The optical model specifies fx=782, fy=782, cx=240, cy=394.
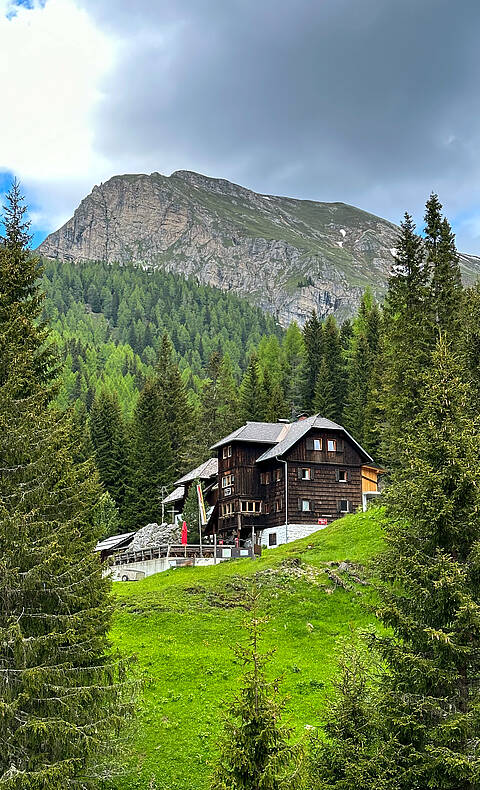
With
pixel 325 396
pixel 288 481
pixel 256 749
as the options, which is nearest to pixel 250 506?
pixel 288 481

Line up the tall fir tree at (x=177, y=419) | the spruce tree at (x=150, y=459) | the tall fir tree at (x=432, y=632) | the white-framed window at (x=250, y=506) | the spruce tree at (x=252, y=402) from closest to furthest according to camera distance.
Result: 1. the tall fir tree at (x=432, y=632)
2. the white-framed window at (x=250, y=506)
3. the spruce tree at (x=150, y=459)
4. the tall fir tree at (x=177, y=419)
5. the spruce tree at (x=252, y=402)

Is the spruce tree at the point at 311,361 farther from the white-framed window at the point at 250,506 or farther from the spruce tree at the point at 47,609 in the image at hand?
the spruce tree at the point at 47,609

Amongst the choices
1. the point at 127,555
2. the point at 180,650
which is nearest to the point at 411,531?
the point at 180,650

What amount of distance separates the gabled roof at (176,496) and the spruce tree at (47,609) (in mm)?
54061

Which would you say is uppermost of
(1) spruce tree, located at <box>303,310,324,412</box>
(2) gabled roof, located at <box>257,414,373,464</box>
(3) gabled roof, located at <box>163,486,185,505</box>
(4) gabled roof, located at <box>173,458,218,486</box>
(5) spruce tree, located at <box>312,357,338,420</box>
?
(1) spruce tree, located at <box>303,310,324,412</box>

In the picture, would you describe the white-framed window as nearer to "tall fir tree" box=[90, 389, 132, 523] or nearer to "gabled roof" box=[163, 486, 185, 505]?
"gabled roof" box=[163, 486, 185, 505]

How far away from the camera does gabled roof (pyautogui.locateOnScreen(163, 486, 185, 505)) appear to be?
76.7 m

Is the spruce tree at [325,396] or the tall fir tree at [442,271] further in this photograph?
the spruce tree at [325,396]

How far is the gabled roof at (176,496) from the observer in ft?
252

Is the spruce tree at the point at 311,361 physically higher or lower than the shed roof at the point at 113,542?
higher

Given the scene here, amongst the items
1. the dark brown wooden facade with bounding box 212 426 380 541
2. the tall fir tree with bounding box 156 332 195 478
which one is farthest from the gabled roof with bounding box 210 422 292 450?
the tall fir tree with bounding box 156 332 195 478

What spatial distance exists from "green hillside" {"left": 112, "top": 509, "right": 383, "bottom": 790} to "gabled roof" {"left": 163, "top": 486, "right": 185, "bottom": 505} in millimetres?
24808

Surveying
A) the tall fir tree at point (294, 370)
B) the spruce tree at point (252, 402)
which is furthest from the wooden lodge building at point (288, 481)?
the tall fir tree at point (294, 370)

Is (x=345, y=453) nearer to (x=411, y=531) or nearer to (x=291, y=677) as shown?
(x=291, y=677)
